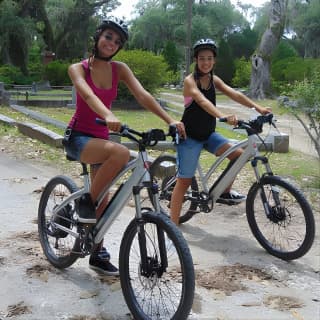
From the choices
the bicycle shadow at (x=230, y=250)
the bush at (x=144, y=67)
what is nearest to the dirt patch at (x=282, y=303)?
the bicycle shadow at (x=230, y=250)

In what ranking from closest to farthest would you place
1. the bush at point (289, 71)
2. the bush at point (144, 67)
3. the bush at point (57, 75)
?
the bush at point (144, 67)
the bush at point (289, 71)
the bush at point (57, 75)

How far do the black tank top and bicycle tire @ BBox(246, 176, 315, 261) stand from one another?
0.71 m

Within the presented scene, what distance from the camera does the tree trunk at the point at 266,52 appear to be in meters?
26.0

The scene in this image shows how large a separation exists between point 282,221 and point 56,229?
1.95 m

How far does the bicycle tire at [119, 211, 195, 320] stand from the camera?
327 centimetres

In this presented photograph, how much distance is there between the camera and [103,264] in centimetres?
425

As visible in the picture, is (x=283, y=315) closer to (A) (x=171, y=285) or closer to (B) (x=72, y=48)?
(A) (x=171, y=285)

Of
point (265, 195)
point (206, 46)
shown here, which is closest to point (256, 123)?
point (265, 195)

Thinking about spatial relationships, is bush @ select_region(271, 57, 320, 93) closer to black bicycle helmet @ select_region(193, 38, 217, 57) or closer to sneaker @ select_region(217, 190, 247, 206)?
sneaker @ select_region(217, 190, 247, 206)

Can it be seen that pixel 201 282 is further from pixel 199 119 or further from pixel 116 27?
pixel 116 27

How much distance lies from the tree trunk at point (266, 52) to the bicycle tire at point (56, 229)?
22.6 m

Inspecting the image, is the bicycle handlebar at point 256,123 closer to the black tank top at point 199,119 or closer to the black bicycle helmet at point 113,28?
the black tank top at point 199,119

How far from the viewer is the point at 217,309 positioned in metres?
3.80

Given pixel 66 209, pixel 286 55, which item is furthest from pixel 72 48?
pixel 66 209
